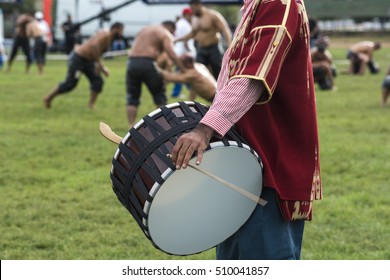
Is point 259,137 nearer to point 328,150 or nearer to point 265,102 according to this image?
point 265,102

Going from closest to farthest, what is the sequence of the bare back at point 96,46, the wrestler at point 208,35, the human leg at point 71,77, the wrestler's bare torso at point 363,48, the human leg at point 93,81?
the bare back at point 96,46
the human leg at point 71,77
the human leg at point 93,81
the wrestler at point 208,35
the wrestler's bare torso at point 363,48

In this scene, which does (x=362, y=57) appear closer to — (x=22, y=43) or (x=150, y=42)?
(x=22, y=43)

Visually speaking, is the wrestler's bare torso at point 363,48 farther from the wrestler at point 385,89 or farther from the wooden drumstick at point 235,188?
the wooden drumstick at point 235,188

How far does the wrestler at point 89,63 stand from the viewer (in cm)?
1263

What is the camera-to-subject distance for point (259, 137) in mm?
2768

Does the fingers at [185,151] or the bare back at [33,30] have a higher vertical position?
the fingers at [185,151]

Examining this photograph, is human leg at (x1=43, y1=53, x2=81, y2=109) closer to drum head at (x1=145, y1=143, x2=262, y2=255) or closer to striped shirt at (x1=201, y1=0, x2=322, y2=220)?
striped shirt at (x1=201, y1=0, x2=322, y2=220)

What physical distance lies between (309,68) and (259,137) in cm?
31

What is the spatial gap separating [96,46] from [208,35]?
2.25 m

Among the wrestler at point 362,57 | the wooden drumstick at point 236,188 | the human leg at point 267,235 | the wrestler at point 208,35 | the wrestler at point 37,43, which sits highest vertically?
the wooden drumstick at point 236,188

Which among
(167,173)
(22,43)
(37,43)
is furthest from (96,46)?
(37,43)

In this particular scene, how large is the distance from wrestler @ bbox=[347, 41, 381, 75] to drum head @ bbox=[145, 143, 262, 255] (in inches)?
767

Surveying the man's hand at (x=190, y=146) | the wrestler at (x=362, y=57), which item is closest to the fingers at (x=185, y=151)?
the man's hand at (x=190, y=146)

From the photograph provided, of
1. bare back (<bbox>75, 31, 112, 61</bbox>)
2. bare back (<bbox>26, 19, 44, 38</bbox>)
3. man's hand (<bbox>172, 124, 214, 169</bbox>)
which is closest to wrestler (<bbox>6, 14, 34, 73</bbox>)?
bare back (<bbox>26, 19, 44, 38</bbox>)
